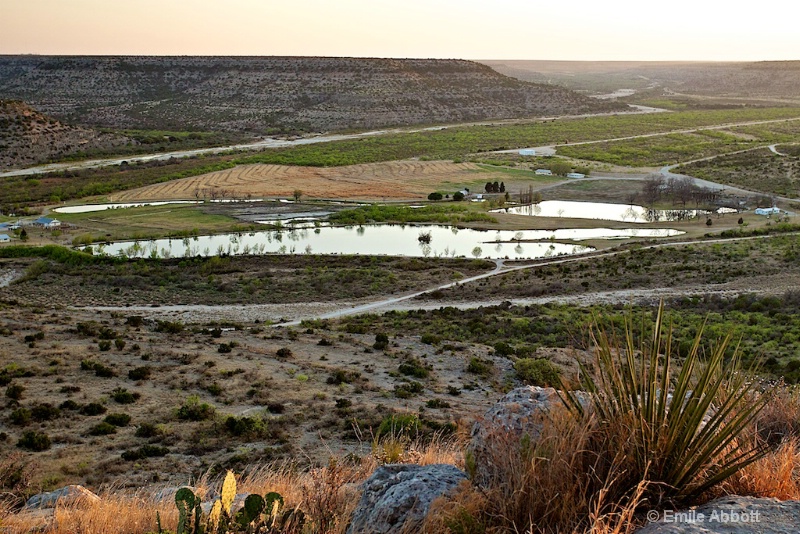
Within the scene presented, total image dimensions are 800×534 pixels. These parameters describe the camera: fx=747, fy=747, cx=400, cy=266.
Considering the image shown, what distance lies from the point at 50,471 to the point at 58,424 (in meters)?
3.56


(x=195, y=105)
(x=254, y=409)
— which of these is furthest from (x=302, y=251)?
(x=195, y=105)

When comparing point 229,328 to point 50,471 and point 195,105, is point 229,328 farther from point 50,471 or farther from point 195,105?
point 195,105

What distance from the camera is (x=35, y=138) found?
92.4 m

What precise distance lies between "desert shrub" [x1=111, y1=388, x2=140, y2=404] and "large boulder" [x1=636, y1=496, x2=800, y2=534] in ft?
56.8

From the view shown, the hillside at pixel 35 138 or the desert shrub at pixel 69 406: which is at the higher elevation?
the hillside at pixel 35 138

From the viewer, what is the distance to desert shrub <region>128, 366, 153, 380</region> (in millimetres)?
22109

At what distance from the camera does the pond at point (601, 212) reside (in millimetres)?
60594

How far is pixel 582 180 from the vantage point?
76.5m

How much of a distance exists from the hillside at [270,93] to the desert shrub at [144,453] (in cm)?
11389

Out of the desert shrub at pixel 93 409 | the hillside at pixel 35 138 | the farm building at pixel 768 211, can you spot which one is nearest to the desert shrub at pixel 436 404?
the desert shrub at pixel 93 409

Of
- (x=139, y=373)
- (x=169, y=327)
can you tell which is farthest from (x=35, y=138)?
(x=139, y=373)

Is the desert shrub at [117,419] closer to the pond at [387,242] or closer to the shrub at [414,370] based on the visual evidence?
the shrub at [414,370]

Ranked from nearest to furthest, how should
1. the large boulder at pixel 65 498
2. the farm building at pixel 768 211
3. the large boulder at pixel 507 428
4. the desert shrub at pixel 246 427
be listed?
the large boulder at pixel 507 428
the large boulder at pixel 65 498
the desert shrub at pixel 246 427
the farm building at pixel 768 211

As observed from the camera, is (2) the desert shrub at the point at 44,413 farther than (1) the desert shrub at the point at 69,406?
No
